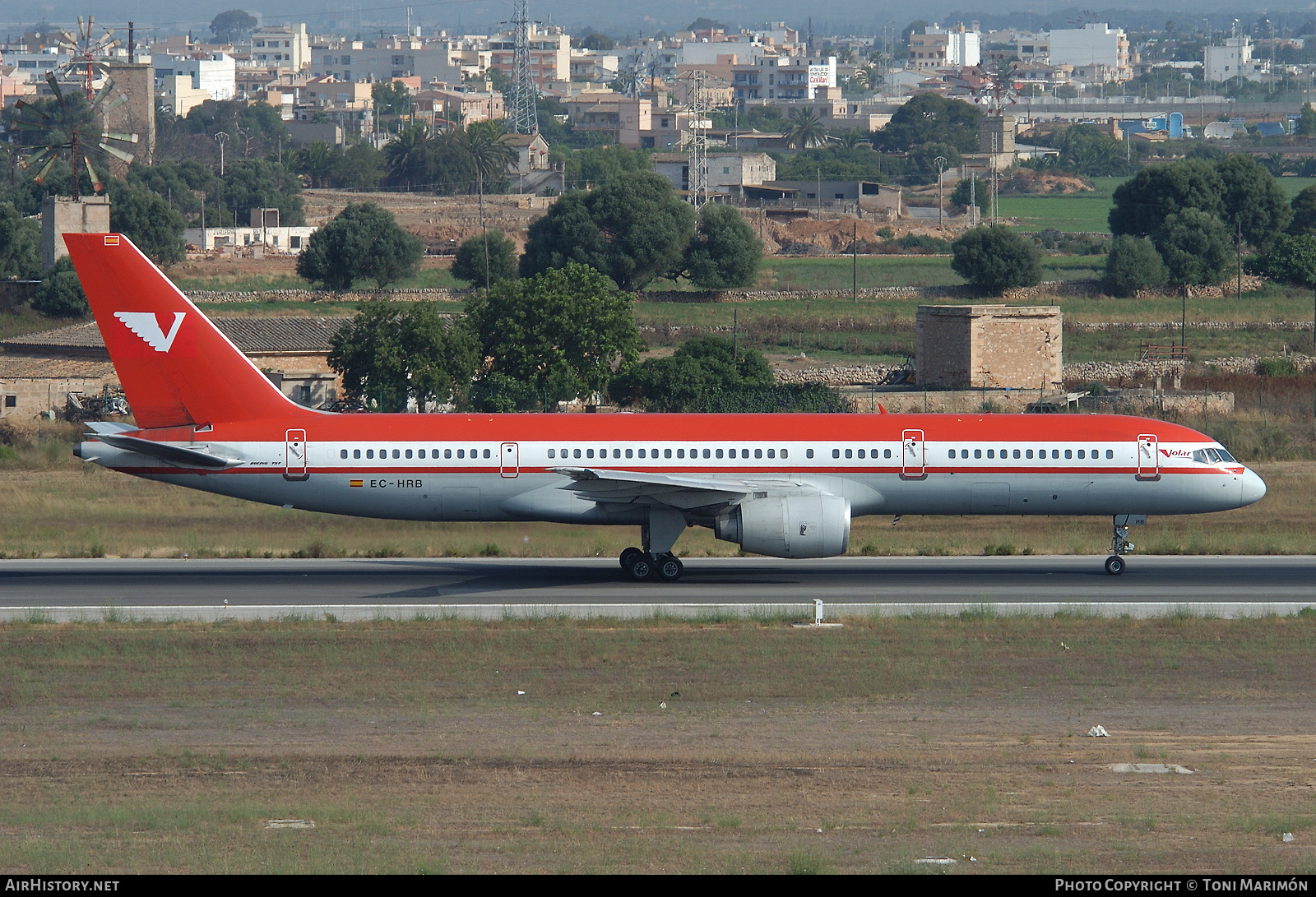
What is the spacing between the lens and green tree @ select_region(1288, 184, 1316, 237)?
13462 cm

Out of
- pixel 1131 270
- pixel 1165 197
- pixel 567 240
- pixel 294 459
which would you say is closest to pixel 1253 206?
pixel 1165 197

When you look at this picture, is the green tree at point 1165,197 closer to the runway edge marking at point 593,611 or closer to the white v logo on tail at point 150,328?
the runway edge marking at point 593,611

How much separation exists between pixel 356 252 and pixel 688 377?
2359 inches

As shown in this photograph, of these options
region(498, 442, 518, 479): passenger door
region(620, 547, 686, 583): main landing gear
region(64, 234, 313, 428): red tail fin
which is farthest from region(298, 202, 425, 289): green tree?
region(620, 547, 686, 583): main landing gear

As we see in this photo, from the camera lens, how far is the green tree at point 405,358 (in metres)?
66.3

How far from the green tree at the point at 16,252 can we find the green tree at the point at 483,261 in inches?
1224

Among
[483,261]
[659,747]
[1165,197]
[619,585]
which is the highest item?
[1165,197]

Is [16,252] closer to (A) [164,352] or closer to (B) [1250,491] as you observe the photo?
(A) [164,352]

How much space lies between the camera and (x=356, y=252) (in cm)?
11938

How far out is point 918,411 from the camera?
69438 millimetres

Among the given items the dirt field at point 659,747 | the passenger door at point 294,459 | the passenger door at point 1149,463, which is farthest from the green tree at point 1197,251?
the passenger door at point 294,459

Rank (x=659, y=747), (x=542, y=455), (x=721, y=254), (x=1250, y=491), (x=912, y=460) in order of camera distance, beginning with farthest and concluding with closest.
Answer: (x=721, y=254)
(x=1250, y=491)
(x=542, y=455)
(x=912, y=460)
(x=659, y=747)

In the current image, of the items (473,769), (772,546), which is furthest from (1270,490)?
(473,769)
